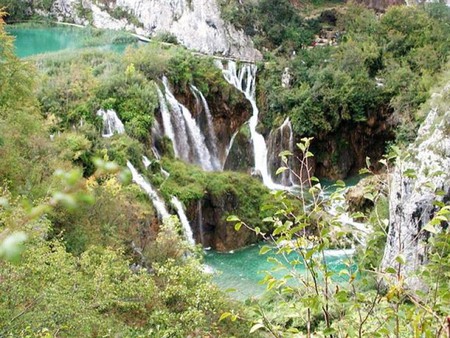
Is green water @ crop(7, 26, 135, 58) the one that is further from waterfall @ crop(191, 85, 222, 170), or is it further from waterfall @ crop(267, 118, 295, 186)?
waterfall @ crop(267, 118, 295, 186)

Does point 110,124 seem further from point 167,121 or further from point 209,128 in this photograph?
point 209,128

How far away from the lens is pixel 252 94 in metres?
25.0

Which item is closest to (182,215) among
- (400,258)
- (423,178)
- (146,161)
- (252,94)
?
(146,161)

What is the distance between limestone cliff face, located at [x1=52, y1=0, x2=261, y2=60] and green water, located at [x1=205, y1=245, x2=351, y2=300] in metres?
14.7

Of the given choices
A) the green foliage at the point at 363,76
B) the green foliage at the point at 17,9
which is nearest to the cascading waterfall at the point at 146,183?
the green foliage at the point at 363,76

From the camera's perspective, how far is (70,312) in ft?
19.9

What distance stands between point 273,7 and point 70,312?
26221 millimetres

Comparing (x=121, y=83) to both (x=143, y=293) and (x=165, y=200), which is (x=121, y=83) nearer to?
(x=165, y=200)

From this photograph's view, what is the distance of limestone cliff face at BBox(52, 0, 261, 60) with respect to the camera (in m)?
30.0

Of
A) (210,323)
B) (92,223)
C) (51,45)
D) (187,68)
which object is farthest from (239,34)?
(210,323)

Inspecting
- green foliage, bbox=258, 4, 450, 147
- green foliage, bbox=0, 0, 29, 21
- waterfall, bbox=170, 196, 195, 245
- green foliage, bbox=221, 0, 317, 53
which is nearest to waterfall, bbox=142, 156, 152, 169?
waterfall, bbox=170, 196, 195, 245

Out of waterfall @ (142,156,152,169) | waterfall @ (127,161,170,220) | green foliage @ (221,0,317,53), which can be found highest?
green foliage @ (221,0,317,53)

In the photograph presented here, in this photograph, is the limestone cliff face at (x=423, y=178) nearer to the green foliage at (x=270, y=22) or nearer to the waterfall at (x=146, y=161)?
the waterfall at (x=146, y=161)

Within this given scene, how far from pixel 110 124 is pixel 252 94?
8.55 meters
